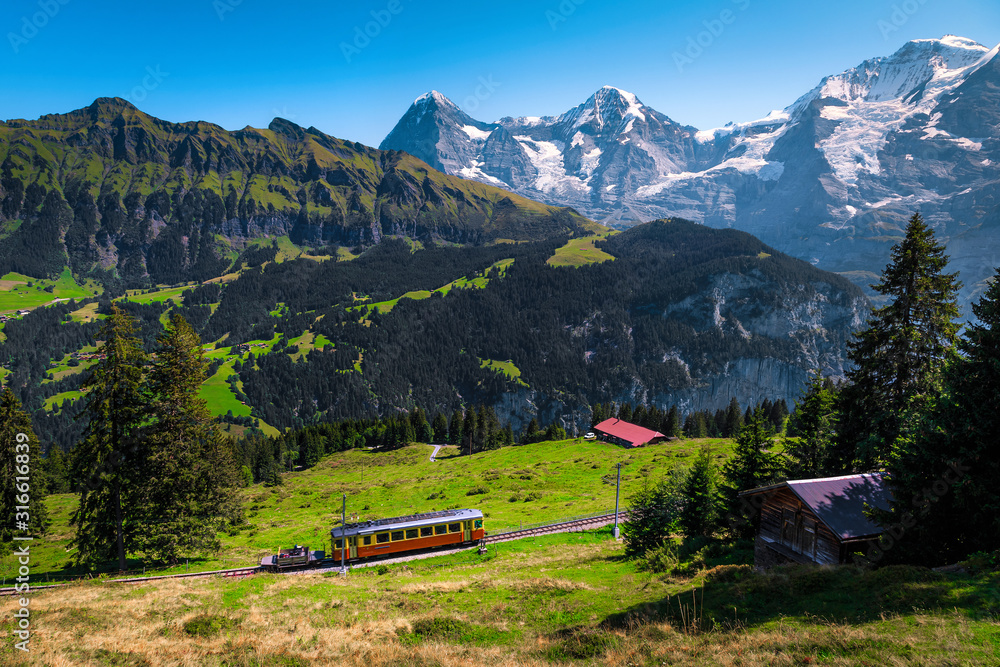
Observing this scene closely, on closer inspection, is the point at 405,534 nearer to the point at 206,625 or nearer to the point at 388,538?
the point at 388,538

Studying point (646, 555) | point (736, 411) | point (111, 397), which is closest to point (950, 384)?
point (646, 555)

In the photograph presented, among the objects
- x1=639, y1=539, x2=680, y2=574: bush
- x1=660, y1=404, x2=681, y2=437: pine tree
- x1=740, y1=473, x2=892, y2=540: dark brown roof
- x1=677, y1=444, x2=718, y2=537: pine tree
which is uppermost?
x1=740, y1=473, x2=892, y2=540: dark brown roof

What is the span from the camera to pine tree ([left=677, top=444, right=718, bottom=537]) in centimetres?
3033

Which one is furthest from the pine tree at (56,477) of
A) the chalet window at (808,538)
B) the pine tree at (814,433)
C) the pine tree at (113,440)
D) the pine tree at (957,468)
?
the pine tree at (957,468)

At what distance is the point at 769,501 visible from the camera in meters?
26.6

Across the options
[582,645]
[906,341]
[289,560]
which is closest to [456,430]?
[289,560]

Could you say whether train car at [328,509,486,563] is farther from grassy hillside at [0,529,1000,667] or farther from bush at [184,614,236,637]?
bush at [184,614,236,637]

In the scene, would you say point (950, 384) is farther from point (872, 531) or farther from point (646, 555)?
point (646, 555)

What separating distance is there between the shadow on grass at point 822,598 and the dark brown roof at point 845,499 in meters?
3.51

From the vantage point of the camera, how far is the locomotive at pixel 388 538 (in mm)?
37500

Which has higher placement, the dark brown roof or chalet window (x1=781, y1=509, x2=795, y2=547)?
the dark brown roof

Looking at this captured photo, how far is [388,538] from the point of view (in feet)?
129

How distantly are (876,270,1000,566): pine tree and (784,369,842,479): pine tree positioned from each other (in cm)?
1200

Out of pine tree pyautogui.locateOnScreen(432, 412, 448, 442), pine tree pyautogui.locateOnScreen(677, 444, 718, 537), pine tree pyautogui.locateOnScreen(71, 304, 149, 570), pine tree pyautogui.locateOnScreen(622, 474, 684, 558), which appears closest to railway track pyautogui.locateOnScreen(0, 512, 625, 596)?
pine tree pyautogui.locateOnScreen(71, 304, 149, 570)
